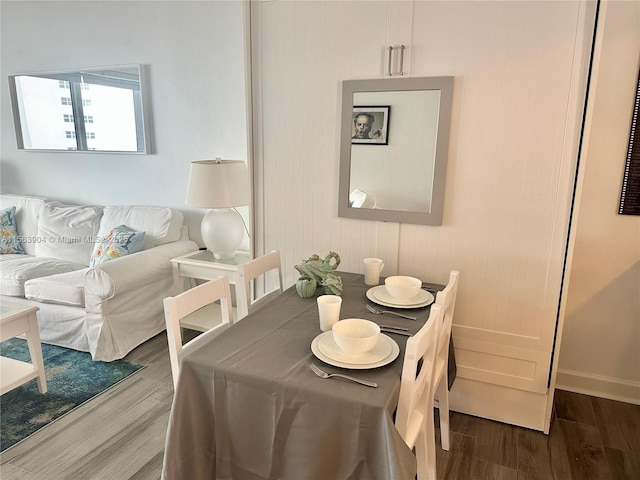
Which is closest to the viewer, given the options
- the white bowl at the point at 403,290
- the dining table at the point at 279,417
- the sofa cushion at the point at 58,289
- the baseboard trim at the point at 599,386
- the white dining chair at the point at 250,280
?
the dining table at the point at 279,417

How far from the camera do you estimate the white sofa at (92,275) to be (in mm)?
2809

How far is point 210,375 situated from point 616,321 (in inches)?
88.8

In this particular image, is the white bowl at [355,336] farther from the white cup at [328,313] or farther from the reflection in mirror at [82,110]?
the reflection in mirror at [82,110]

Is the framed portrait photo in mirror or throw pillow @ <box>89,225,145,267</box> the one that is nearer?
the framed portrait photo in mirror

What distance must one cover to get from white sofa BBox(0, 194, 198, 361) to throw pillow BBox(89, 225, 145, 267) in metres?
0.06

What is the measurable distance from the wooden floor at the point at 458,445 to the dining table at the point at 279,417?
2.34 ft

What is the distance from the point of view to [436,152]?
6.93 feet

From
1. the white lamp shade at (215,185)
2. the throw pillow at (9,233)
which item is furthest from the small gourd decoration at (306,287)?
the throw pillow at (9,233)

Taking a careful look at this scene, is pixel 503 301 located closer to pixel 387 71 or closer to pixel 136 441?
pixel 387 71

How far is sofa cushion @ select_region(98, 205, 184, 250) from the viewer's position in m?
3.30

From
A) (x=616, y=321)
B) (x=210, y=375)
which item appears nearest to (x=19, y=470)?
(x=210, y=375)

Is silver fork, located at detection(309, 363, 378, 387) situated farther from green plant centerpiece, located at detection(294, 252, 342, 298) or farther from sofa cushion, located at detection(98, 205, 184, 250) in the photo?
sofa cushion, located at detection(98, 205, 184, 250)

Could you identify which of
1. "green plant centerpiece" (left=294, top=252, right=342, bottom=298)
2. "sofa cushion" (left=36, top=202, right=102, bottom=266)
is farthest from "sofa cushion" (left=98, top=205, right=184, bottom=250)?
"green plant centerpiece" (left=294, top=252, right=342, bottom=298)

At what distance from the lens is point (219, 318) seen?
10.2 feet
